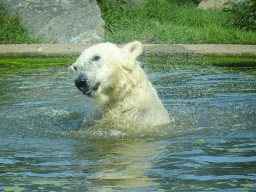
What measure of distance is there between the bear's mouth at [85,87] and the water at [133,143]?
0.43 m

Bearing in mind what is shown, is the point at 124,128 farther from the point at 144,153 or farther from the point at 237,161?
the point at 237,161

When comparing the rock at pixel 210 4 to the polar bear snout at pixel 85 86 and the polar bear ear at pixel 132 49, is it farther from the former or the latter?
the polar bear snout at pixel 85 86

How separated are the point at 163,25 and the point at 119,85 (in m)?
7.00

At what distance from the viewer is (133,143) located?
11.3ft

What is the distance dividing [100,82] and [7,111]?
5.40 ft

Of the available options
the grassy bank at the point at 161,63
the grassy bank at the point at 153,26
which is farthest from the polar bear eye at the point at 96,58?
the grassy bank at the point at 153,26

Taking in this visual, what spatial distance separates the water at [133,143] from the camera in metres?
2.40

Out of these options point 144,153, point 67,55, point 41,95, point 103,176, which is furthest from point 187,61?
point 103,176

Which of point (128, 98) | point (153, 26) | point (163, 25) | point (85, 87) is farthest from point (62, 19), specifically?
point (85, 87)

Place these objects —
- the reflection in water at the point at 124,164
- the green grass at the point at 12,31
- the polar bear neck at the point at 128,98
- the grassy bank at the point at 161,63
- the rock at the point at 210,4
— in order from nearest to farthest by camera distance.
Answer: the reflection in water at the point at 124,164 → the polar bear neck at the point at 128,98 → the grassy bank at the point at 161,63 → the green grass at the point at 12,31 → the rock at the point at 210,4

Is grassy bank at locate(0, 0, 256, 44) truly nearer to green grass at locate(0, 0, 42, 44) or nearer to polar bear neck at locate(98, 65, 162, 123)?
green grass at locate(0, 0, 42, 44)

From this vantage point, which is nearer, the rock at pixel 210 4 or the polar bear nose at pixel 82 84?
the polar bear nose at pixel 82 84

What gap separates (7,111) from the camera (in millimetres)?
4820

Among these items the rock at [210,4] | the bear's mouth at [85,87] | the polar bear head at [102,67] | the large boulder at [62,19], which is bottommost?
the bear's mouth at [85,87]
